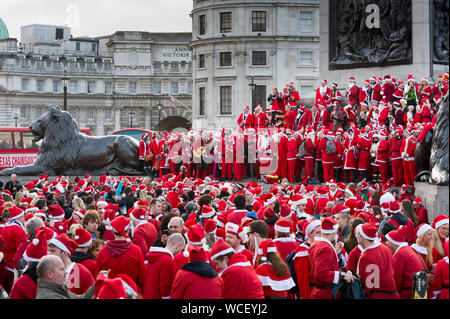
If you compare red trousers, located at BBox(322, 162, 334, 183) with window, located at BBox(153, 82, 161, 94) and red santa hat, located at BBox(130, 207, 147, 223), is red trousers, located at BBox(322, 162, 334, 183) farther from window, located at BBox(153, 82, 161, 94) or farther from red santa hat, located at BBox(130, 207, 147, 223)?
window, located at BBox(153, 82, 161, 94)

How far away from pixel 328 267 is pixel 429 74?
15.6m

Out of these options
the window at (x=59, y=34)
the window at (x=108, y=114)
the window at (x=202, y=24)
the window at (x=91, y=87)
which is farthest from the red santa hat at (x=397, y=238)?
the window at (x=59, y=34)

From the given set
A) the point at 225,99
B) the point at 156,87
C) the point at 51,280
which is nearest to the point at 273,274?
the point at 51,280

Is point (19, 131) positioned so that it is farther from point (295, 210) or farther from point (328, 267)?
point (328, 267)

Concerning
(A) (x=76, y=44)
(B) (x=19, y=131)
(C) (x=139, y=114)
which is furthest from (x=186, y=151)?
(A) (x=76, y=44)

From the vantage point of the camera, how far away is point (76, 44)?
88.4 meters

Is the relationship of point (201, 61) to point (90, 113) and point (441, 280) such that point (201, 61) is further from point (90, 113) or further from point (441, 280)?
point (441, 280)

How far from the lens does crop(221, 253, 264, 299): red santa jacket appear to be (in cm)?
638

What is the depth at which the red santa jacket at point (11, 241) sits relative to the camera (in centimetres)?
930

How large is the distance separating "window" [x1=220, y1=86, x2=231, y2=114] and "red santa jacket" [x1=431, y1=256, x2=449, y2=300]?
53.0 metres

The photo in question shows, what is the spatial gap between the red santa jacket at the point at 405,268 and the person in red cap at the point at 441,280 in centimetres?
34

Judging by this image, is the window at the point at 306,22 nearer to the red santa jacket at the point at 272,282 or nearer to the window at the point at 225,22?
the window at the point at 225,22

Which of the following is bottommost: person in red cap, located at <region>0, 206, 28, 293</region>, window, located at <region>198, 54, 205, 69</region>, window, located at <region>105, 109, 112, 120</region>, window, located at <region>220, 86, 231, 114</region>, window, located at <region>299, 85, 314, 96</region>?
person in red cap, located at <region>0, 206, 28, 293</region>

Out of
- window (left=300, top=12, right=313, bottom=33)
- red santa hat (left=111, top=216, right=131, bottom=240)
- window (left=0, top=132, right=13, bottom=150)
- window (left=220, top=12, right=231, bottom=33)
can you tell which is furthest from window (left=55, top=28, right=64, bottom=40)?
red santa hat (left=111, top=216, right=131, bottom=240)
